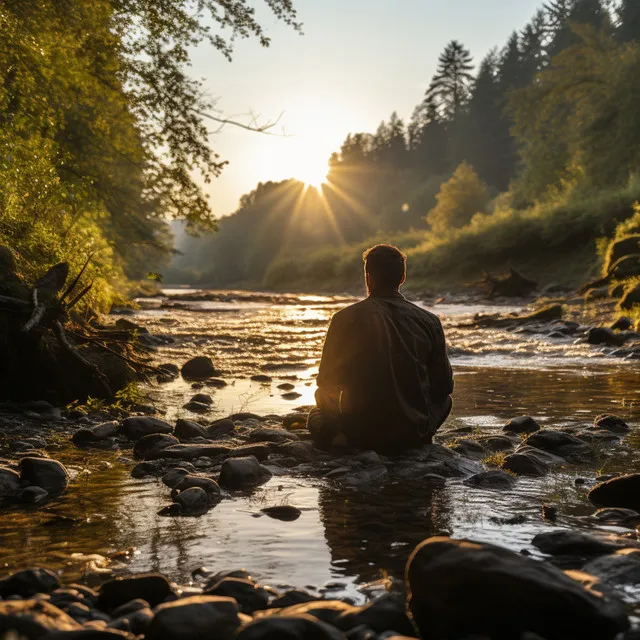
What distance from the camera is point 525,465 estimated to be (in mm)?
5359

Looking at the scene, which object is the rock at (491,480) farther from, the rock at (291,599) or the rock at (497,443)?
the rock at (291,599)

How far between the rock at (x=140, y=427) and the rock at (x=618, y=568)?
4.19 meters

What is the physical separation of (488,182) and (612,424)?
3985 inches

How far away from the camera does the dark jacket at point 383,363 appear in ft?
17.9

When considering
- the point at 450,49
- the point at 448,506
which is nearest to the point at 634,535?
the point at 448,506

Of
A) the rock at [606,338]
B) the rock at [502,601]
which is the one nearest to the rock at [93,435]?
the rock at [502,601]

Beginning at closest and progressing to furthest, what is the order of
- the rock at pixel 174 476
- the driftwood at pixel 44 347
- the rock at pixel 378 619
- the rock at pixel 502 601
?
the rock at pixel 502 601 → the rock at pixel 378 619 → the rock at pixel 174 476 → the driftwood at pixel 44 347

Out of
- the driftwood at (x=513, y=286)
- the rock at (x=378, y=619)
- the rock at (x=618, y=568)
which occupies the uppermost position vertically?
the driftwood at (x=513, y=286)

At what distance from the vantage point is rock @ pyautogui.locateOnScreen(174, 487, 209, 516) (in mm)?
4332

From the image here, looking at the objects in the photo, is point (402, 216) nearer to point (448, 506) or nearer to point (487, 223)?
point (487, 223)

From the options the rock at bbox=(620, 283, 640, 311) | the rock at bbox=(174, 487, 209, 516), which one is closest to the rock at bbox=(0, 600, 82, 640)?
the rock at bbox=(174, 487, 209, 516)

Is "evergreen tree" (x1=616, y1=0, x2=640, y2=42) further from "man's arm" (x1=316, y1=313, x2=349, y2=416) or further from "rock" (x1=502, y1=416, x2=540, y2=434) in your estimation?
"man's arm" (x1=316, y1=313, x2=349, y2=416)

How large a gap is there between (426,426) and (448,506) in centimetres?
125

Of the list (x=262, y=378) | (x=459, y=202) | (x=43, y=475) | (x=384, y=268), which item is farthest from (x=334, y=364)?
(x=459, y=202)
